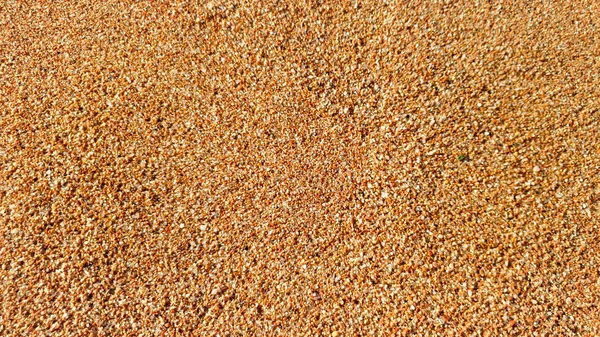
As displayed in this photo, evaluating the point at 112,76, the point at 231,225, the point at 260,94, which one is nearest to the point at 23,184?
the point at 112,76

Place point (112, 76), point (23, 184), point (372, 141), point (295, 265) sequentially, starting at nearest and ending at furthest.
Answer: point (295, 265) < point (23, 184) < point (372, 141) < point (112, 76)

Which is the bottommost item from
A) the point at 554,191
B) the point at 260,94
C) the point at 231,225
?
the point at 554,191

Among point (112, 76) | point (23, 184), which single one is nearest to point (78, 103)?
point (112, 76)

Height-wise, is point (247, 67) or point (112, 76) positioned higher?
point (112, 76)

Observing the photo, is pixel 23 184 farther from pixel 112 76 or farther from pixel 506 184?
pixel 506 184

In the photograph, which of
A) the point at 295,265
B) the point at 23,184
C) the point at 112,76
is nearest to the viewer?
the point at 295,265

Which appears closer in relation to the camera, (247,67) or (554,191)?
(554,191)

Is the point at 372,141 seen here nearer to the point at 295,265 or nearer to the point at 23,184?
the point at 295,265
